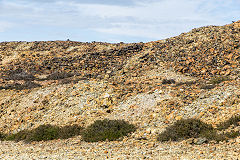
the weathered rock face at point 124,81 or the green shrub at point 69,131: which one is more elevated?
the weathered rock face at point 124,81

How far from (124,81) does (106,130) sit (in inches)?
363

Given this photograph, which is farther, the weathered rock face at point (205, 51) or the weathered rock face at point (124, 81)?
the weathered rock face at point (205, 51)

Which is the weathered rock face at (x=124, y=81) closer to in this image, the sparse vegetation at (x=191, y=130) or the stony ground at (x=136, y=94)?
the stony ground at (x=136, y=94)

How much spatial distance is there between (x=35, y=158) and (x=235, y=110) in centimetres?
956

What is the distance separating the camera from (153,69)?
26172mm

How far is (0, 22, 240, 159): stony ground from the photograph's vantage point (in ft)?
35.2

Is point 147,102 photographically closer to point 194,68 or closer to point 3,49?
point 194,68

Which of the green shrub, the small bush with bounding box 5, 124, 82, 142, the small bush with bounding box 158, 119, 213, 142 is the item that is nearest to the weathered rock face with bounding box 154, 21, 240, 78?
the small bush with bounding box 158, 119, 213, 142

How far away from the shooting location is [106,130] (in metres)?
12.8

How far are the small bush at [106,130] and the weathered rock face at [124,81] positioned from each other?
814 millimetres

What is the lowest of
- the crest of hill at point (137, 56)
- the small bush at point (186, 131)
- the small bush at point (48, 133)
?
the small bush at point (48, 133)

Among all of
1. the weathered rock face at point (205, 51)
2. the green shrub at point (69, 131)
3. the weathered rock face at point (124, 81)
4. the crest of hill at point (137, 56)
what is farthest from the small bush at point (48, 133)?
the weathered rock face at point (205, 51)

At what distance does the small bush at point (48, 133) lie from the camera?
44.7ft

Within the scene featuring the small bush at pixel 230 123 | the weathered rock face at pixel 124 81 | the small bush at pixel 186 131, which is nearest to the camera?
the small bush at pixel 230 123
